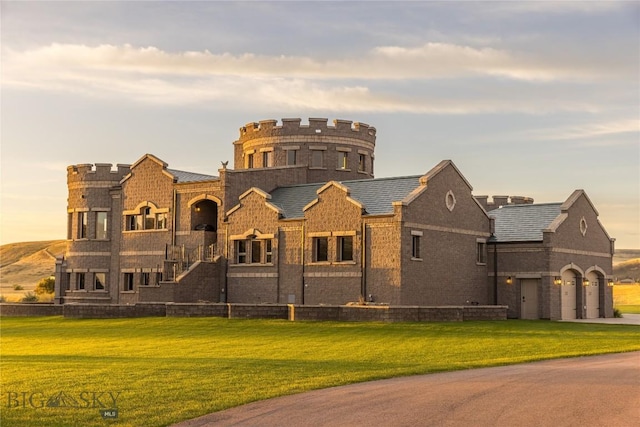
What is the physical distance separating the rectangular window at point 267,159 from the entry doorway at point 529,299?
65.9 ft

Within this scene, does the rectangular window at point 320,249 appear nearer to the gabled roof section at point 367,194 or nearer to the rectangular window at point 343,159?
the gabled roof section at point 367,194

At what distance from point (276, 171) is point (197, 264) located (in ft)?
29.5

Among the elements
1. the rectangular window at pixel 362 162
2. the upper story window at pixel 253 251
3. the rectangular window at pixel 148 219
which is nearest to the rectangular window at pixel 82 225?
the rectangular window at pixel 148 219

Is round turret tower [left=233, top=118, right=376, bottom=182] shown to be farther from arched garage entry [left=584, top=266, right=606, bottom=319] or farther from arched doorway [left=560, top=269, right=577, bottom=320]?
arched garage entry [left=584, top=266, right=606, bottom=319]

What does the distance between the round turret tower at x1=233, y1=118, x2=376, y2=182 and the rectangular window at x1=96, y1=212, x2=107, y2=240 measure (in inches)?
458

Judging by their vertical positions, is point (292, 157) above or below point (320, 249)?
above

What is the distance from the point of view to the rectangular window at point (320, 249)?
48.2 metres

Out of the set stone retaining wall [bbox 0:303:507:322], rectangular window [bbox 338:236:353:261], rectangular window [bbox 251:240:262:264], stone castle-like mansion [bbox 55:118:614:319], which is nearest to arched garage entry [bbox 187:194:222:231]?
stone castle-like mansion [bbox 55:118:614:319]

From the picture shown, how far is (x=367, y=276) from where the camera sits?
45.9 m

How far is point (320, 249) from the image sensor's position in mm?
48469

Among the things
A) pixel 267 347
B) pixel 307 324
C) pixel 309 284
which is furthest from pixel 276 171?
pixel 267 347

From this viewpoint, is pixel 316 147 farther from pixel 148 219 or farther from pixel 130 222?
pixel 130 222

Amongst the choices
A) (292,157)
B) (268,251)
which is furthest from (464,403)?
(292,157)

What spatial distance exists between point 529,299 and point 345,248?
471 inches
